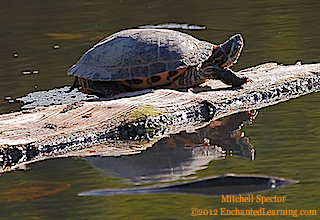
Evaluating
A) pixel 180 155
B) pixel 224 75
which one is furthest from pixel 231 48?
pixel 180 155

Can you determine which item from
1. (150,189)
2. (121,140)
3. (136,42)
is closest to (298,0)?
(136,42)

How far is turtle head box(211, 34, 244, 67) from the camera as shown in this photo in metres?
7.53

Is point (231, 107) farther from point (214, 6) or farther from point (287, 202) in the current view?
point (214, 6)

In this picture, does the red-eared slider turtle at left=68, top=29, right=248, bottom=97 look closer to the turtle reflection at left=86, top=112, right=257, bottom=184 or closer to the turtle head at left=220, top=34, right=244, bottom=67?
the turtle head at left=220, top=34, right=244, bottom=67

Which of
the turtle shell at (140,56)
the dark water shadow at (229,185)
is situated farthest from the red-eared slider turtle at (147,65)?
the dark water shadow at (229,185)

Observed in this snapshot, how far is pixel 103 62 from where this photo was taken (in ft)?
23.6

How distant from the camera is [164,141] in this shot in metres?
5.93

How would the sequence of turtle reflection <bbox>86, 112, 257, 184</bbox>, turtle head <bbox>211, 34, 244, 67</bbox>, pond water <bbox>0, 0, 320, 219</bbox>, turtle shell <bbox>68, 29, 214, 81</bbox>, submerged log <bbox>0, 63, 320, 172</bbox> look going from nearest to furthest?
pond water <bbox>0, 0, 320, 219</bbox>, turtle reflection <bbox>86, 112, 257, 184</bbox>, submerged log <bbox>0, 63, 320, 172</bbox>, turtle shell <bbox>68, 29, 214, 81</bbox>, turtle head <bbox>211, 34, 244, 67</bbox>

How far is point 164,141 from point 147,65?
1.37m

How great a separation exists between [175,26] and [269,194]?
34.9 feet

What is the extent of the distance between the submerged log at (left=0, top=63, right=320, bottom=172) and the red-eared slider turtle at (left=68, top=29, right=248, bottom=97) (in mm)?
214

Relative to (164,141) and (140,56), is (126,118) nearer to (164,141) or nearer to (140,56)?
(164,141)

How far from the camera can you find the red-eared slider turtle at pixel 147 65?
705 centimetres

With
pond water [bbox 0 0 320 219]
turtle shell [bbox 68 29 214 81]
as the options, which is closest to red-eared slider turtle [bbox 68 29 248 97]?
Answer: turtle shell [bbox 68 29 214 81]
